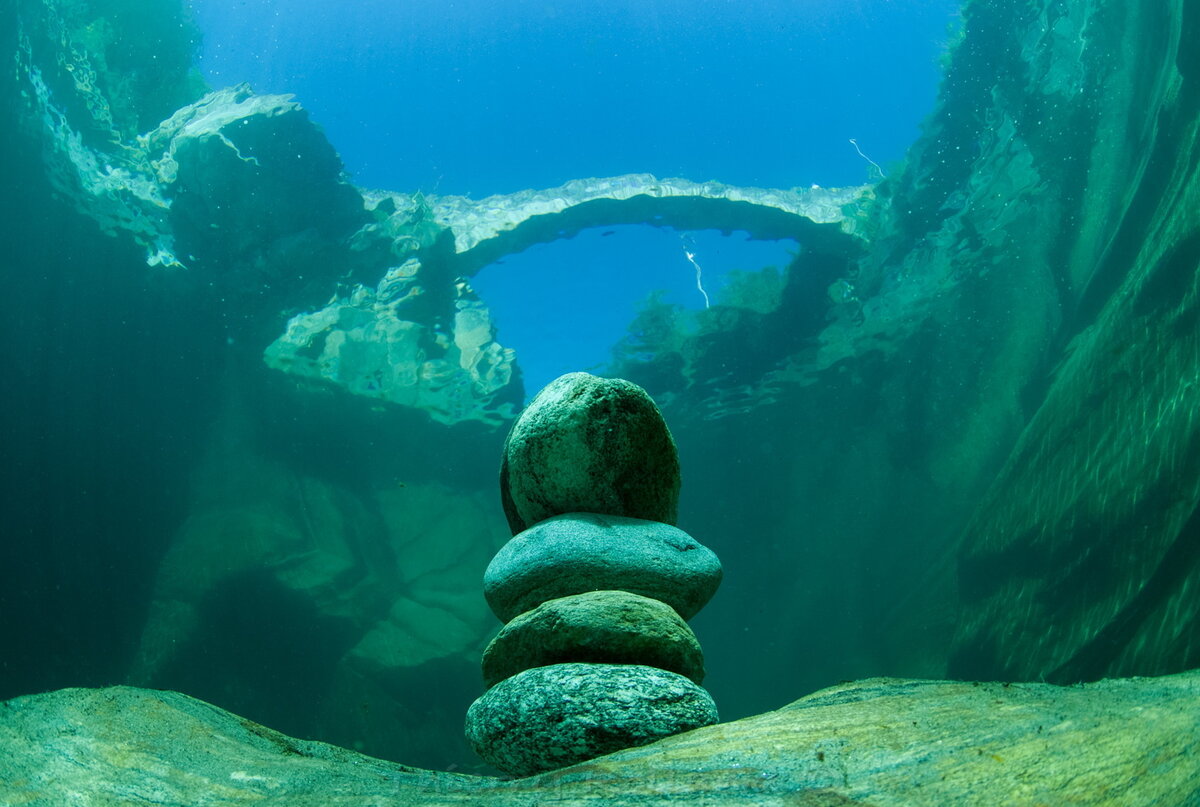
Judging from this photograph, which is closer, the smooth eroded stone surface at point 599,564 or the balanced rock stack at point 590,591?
the balanced rock stack at point 590,591

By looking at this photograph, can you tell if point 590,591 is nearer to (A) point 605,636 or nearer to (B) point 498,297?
(A) point 605,636

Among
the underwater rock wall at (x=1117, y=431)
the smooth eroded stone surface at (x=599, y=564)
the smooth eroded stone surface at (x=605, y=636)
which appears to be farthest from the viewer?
the underwater rock wall at (x=1117, y=431)

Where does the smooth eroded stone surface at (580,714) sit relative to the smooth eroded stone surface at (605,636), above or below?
below

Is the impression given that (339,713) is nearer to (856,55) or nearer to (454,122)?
(454,122)

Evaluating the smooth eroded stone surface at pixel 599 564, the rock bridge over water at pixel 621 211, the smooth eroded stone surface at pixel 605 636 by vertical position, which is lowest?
the smooth eroded stone surface at pixel 605 636

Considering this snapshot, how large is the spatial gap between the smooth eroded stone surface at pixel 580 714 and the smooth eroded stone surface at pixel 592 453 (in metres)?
1.71

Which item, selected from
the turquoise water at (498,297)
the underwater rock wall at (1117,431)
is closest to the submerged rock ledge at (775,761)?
the underwater rock wall at (1117,431)

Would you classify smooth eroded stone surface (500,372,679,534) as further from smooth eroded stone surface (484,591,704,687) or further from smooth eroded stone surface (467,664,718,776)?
smooth eroded stone surface (467,664,718,776)

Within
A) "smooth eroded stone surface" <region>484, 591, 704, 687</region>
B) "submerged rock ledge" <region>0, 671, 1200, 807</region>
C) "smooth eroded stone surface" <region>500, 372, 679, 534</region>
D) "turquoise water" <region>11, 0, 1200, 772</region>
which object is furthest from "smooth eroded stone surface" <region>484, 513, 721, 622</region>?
"turquoise water" <region>11, 0, 1200, 772</region>

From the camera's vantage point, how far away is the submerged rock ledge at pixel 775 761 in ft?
5.11

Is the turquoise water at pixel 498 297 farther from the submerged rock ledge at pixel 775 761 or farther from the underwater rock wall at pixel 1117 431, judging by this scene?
the submerged rock ledge at pixel 775 761

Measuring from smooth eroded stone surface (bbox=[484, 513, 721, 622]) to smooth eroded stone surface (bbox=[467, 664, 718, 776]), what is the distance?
111 centimetres

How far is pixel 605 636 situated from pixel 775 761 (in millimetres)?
1552

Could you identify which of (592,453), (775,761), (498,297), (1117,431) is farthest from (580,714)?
(498,297)
